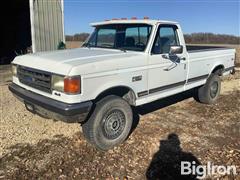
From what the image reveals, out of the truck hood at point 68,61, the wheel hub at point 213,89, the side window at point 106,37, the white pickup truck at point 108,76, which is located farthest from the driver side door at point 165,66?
the wheel hub at point 213,89

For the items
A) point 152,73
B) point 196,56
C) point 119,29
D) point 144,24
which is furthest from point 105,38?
point 196,56

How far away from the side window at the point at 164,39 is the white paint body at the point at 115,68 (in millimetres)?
108

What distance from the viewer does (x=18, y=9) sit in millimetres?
16578

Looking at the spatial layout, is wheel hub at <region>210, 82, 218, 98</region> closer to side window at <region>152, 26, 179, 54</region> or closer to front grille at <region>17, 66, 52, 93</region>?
side window at <region>152, 26, 179, 54</region>

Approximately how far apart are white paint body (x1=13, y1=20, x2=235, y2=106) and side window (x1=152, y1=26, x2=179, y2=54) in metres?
0.11

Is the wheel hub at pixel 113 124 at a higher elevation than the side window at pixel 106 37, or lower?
lower

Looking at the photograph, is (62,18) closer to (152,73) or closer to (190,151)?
(152,73)

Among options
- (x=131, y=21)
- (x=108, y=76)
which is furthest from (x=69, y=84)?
(x=131, y=21)

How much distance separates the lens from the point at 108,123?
178 inches

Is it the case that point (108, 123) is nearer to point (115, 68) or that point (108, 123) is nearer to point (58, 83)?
point (115, 68)

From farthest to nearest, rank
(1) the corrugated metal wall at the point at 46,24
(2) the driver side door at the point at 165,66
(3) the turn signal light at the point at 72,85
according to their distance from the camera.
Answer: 1. (1) the corrugated metal wall at the point at 46,24
2. (2) the driver side door at the point at 165,66
3. (3) the turn signal light at the point at 72,85

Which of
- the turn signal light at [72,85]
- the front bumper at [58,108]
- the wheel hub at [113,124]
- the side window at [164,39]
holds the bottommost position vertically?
the wheel hub at [113,124]

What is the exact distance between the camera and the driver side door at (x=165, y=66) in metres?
5.05

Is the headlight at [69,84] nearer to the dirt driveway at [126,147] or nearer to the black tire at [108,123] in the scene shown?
the black tire at [108,123]
